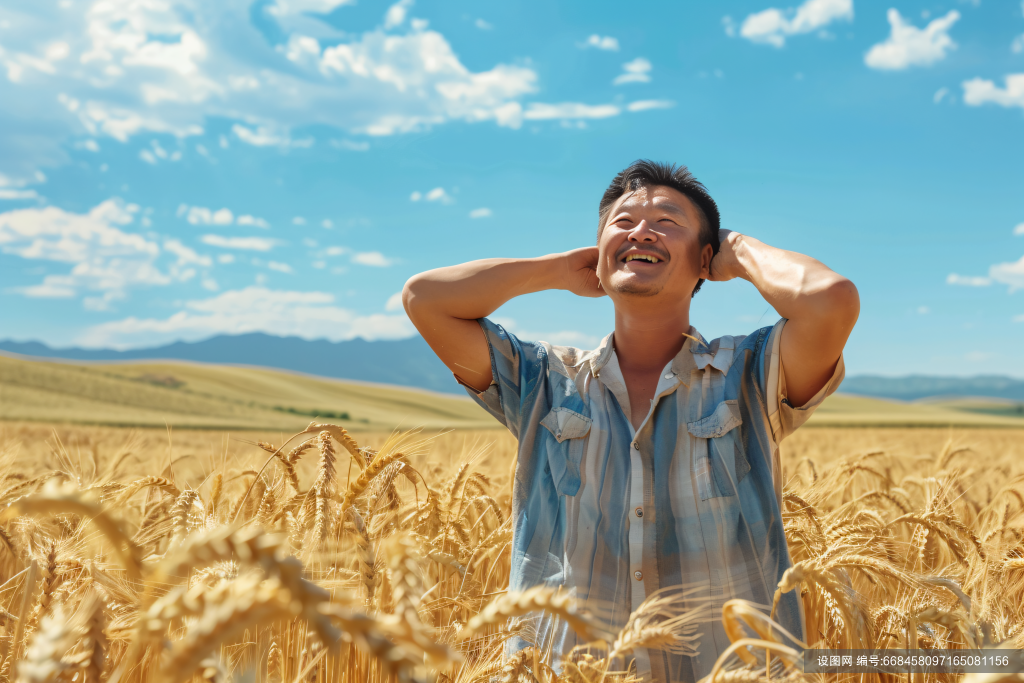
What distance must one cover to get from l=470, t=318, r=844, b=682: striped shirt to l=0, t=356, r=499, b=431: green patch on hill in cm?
2581

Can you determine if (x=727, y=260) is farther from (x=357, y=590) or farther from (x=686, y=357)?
(x=357, y=590)

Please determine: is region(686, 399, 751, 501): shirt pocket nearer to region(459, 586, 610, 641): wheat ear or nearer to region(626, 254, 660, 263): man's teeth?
region(626, 254, 660, 263): man's teeth

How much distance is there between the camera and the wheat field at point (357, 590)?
63 centimetres

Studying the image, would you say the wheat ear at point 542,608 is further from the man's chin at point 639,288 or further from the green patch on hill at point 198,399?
the green patch on hill at point 198,399

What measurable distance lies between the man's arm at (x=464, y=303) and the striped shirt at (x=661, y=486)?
0.09m

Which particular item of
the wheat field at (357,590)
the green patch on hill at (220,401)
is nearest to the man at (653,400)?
the wheat field at (357,590)

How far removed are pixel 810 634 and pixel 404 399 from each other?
6925cm

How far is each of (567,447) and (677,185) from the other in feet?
3.80

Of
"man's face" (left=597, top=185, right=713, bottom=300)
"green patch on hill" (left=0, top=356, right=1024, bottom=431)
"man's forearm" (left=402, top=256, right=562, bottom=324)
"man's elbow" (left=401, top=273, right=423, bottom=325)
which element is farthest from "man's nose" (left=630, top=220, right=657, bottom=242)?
"green patch on hill" (left=0, top=356, right=1024, bottom=431)

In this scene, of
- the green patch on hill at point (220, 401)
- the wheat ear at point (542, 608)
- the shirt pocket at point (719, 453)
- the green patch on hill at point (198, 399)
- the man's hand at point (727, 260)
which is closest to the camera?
the wheat ear at point (542, 608)

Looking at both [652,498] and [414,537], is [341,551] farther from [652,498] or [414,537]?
[652,498]

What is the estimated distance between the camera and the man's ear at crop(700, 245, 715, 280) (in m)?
2.57

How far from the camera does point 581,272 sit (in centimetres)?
277

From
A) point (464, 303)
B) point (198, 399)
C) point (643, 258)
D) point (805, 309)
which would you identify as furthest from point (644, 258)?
point (198, 399)
